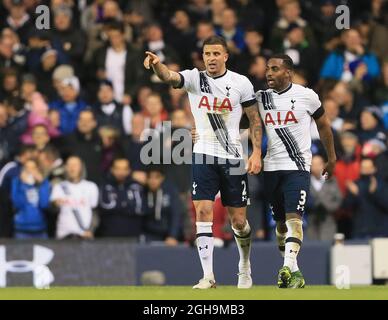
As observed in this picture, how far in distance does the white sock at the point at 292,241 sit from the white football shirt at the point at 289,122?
64cm

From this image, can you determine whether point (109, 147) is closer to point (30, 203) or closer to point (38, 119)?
point (38, 119)

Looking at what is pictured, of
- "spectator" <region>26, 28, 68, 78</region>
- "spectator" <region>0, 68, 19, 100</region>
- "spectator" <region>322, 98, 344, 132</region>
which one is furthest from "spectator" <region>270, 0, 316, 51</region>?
"spectator" <region>0, 68, 19, 100</region>

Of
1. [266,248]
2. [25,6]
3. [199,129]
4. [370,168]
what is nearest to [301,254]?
[266,248]

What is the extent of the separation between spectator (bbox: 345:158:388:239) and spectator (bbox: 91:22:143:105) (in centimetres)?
426

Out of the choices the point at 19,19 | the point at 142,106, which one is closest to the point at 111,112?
the point at 142,106

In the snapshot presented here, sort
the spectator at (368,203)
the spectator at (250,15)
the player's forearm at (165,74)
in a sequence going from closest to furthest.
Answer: the player's forearm at (165,74) → the spectator at (368,203) → the spectator at (250,15)

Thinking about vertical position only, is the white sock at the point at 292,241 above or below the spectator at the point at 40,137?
below

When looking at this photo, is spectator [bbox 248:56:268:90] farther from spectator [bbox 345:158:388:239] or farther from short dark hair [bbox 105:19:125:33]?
spectator [bbox 345:158:388:239]

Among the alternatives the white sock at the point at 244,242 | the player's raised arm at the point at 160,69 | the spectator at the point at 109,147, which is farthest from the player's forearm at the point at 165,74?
the spectator at the point at 109,147

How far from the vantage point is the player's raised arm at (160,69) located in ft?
46.5

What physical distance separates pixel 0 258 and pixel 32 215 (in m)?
1.01

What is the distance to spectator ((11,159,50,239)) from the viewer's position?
65.2 feet

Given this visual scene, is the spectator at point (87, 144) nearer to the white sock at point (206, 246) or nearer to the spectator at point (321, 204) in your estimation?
the spectator at point (321, 204)

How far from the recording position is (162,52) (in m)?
23.3
